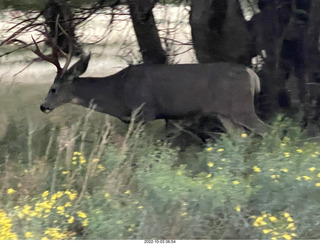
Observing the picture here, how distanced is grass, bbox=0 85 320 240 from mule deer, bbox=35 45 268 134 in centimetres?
75

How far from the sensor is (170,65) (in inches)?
305

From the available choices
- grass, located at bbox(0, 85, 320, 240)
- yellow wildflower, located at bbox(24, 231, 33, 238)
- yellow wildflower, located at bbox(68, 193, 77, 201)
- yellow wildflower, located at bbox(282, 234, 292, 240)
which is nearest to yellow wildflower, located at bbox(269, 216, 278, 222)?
grass, located at bbox(0, 85, 320, 240)

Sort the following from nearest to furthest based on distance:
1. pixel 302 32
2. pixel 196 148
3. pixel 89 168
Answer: pixel 89 168, pixel 196 148, pixel 302 32

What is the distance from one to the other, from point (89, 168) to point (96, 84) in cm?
228

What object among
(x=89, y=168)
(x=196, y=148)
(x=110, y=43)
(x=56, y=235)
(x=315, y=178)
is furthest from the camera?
(x=110, y=43)

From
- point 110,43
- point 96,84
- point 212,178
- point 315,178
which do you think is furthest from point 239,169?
point 110,43

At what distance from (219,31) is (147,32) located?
99cm

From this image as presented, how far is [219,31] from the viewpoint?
307 inches

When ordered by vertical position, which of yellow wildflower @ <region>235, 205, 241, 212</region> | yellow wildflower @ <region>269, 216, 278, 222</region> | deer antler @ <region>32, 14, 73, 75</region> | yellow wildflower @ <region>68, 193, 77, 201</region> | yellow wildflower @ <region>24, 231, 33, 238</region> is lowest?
yellow wildflower @ <region>269, 216, 278, 222</region>

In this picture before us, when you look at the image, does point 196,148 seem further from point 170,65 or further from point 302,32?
point 302,32

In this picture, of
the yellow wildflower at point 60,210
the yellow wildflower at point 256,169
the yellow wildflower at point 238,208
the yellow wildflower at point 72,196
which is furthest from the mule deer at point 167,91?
the yellow wildflower at point 60,210

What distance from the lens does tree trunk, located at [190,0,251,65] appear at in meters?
7.70

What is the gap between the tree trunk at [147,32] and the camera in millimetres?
7688

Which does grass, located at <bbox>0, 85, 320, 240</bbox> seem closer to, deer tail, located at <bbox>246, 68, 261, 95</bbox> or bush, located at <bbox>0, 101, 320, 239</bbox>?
bush, located at <bbox>0, 101, 320, 239</bbox>
